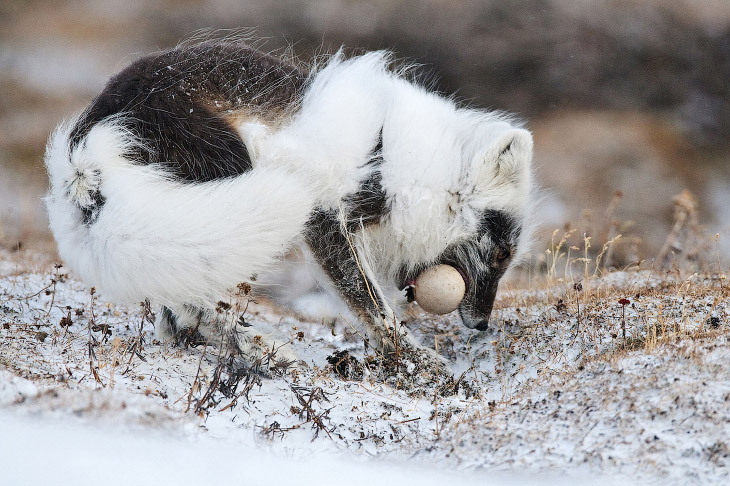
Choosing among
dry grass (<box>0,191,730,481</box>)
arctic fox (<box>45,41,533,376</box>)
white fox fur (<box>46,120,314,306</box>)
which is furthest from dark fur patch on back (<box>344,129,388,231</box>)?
dry grass (<box>0,191,730,481</box>)

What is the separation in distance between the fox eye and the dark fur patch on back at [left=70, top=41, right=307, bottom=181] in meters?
1.51

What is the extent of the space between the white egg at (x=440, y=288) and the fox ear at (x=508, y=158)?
23.1 inches

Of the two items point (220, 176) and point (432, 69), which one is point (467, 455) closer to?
point (220, 176)

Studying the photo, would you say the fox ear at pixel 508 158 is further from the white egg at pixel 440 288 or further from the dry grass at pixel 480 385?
the dry grass at pixel 480 385

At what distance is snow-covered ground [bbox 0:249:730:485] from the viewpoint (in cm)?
228

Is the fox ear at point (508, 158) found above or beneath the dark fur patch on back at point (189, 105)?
beneath

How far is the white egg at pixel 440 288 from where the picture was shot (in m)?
3.88

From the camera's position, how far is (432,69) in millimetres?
10625

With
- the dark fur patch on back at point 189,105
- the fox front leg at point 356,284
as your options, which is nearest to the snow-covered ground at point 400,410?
the fox front leg at point 356,284

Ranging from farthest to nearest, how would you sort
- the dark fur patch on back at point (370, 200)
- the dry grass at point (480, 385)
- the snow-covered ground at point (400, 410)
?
the dark fur patch on back at point (370, 200), the dry grass at point (480, 385), the snow-covered ground at point (400, 410)

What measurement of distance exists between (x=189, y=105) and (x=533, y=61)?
909 cm

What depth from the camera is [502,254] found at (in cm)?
411

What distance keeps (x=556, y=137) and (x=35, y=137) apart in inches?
335

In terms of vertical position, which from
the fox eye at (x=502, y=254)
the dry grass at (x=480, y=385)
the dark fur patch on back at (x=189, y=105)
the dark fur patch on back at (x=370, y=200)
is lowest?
the dry grass at (x=480, y=385)
